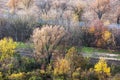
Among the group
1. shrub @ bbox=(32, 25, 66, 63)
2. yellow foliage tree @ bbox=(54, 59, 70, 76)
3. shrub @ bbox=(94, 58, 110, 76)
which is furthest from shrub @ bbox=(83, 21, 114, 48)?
yellow foliage tree @ bbox=(54, 59, 70, 76)

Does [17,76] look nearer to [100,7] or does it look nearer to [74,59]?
[74,59]

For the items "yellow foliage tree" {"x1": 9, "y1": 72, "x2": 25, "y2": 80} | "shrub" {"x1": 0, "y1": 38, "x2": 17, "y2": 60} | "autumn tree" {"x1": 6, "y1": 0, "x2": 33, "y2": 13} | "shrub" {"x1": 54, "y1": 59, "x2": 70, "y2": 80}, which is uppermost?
"autumn tree" {"x1": 6, "y1": 0, "x2": 33, "y2": 13}

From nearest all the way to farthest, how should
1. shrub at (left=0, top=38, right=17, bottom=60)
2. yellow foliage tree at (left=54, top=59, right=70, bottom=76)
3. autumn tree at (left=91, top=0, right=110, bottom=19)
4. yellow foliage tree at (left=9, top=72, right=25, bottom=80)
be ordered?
1. yellow foliage tree at (left=9, top=72, right=25, bottom=80)
2. yellow foliage tree at (left=54, top=59, right=70, bottom=76)
3. shrub at (left=0, top=38, right=17, bottom=60)
4. autumn tree at (left=91, top=0, right=110, bottom=19)

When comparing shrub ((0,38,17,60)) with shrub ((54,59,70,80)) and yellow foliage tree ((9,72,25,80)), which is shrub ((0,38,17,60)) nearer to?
yellow foliage tree ((9,72,25,80))

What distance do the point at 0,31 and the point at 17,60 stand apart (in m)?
13.5

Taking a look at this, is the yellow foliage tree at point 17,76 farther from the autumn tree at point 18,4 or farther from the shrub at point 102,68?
the autumn tree at point 18,4

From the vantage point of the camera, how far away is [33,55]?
65812mm

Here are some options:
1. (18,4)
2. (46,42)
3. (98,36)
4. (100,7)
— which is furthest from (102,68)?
(18,4)

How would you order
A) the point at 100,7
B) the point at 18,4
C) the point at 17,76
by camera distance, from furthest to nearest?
the point at 18,4, the point at 100,7, the point at 17,76

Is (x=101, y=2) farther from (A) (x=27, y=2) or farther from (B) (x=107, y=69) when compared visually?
(B) (x=107, y=69)

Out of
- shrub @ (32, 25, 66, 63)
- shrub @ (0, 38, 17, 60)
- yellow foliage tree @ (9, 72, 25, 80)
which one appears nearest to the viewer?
yellow foliage tree @ (9, 72, 25, 80)

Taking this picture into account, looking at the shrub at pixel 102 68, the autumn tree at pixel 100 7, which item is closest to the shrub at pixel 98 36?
the autumn tree at pixel 100 7

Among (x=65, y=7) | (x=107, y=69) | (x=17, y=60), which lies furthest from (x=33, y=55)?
(x=65, y=7)

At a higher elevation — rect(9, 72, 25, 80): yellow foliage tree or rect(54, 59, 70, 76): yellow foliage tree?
rect(54, 59, 70, 76): yellow foliage tree
